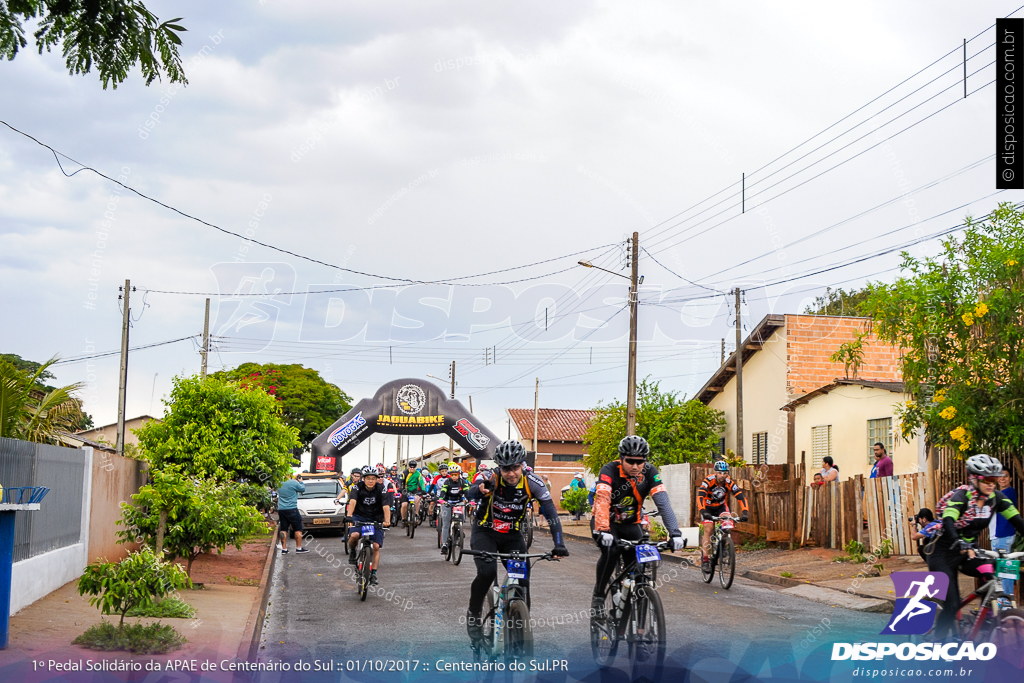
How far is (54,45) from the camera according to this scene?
29.2ft

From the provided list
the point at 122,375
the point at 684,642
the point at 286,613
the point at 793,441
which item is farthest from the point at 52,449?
the point at 793,441

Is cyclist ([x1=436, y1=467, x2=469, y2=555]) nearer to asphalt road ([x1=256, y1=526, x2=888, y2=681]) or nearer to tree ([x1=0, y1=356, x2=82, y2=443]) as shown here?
asphalt road ([x1=256, y1=526, x2=888, y2=681])

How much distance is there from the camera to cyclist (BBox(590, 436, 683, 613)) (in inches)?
322

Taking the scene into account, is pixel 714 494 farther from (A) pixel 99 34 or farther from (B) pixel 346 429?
(B) pixel 346 429

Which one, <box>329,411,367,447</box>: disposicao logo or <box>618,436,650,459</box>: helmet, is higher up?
<box>329,411,367,447</box>: disposicao logo

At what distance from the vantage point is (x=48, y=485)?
12227 millimetres

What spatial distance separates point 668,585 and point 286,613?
5.81m

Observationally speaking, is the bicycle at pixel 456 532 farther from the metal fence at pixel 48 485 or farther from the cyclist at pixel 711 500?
the metal fence at pixel 48 485

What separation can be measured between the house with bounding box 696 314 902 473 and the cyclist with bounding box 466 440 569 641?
20491 mm

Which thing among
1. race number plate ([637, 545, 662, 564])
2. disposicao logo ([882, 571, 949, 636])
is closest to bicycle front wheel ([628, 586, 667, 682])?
race number plate ([637, 545, 662, 564])

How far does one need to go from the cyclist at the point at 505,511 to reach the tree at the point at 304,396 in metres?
55.7

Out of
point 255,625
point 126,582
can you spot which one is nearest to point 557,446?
point 255,625

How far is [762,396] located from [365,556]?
1950 centimetres

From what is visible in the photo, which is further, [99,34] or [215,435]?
[215,435]
